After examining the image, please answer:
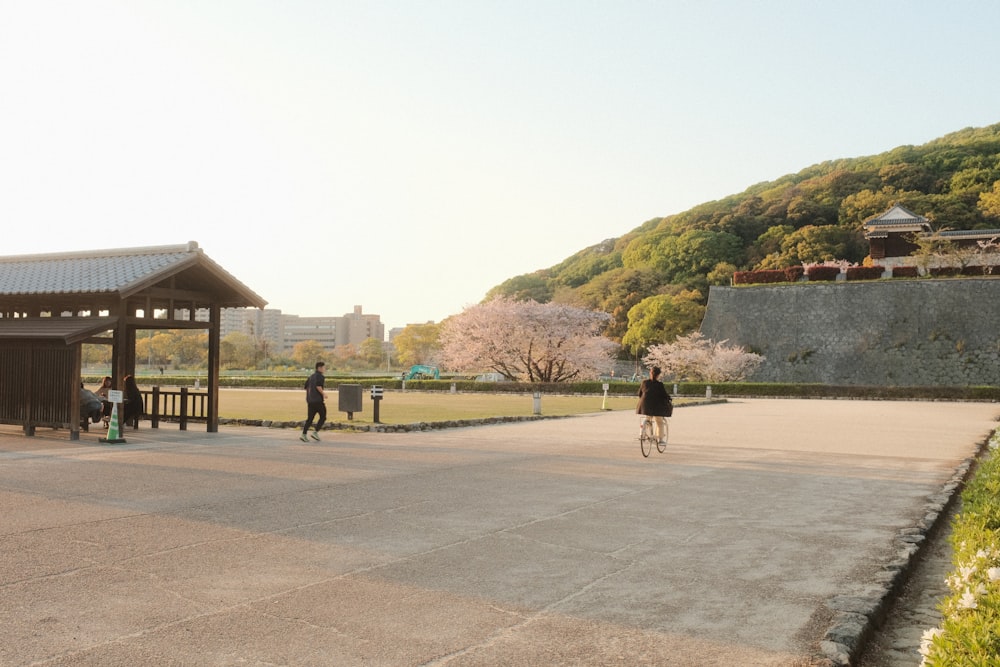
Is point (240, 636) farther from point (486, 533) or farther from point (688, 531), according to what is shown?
point (688, 531)

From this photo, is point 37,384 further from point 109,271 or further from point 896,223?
point 896,223

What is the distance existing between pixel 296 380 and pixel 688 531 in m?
48.1

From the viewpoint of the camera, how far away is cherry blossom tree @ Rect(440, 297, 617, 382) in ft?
169

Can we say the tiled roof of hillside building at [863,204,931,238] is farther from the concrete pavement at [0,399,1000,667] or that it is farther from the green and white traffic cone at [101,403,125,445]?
the green and white traffic cone at [101,403,125,445]

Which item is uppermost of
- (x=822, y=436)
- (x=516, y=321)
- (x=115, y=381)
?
(x=516, y=321)

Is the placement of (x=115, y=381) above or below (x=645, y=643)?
above

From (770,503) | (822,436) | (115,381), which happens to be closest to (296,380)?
(115,381)

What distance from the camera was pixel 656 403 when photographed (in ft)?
44.7

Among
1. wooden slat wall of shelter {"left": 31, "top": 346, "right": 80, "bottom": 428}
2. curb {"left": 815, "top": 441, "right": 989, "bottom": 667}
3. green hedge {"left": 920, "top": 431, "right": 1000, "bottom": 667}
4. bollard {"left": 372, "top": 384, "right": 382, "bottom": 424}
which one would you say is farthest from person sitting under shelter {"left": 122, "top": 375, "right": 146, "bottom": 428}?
green hedge {"left": 920, "top": 431, "right": 1000, "bottom": 667}

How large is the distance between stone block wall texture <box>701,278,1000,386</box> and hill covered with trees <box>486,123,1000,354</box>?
10.1 m

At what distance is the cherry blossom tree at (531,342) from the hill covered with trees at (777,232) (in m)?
20.4

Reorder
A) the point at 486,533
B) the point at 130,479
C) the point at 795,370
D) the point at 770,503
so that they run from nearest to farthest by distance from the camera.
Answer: the point at 486,533, the point at 770,503, the point at 130,479, the point at 795,370

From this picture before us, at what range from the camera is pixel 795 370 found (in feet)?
193

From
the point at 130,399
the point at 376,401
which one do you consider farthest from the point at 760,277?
the point at 130,399
